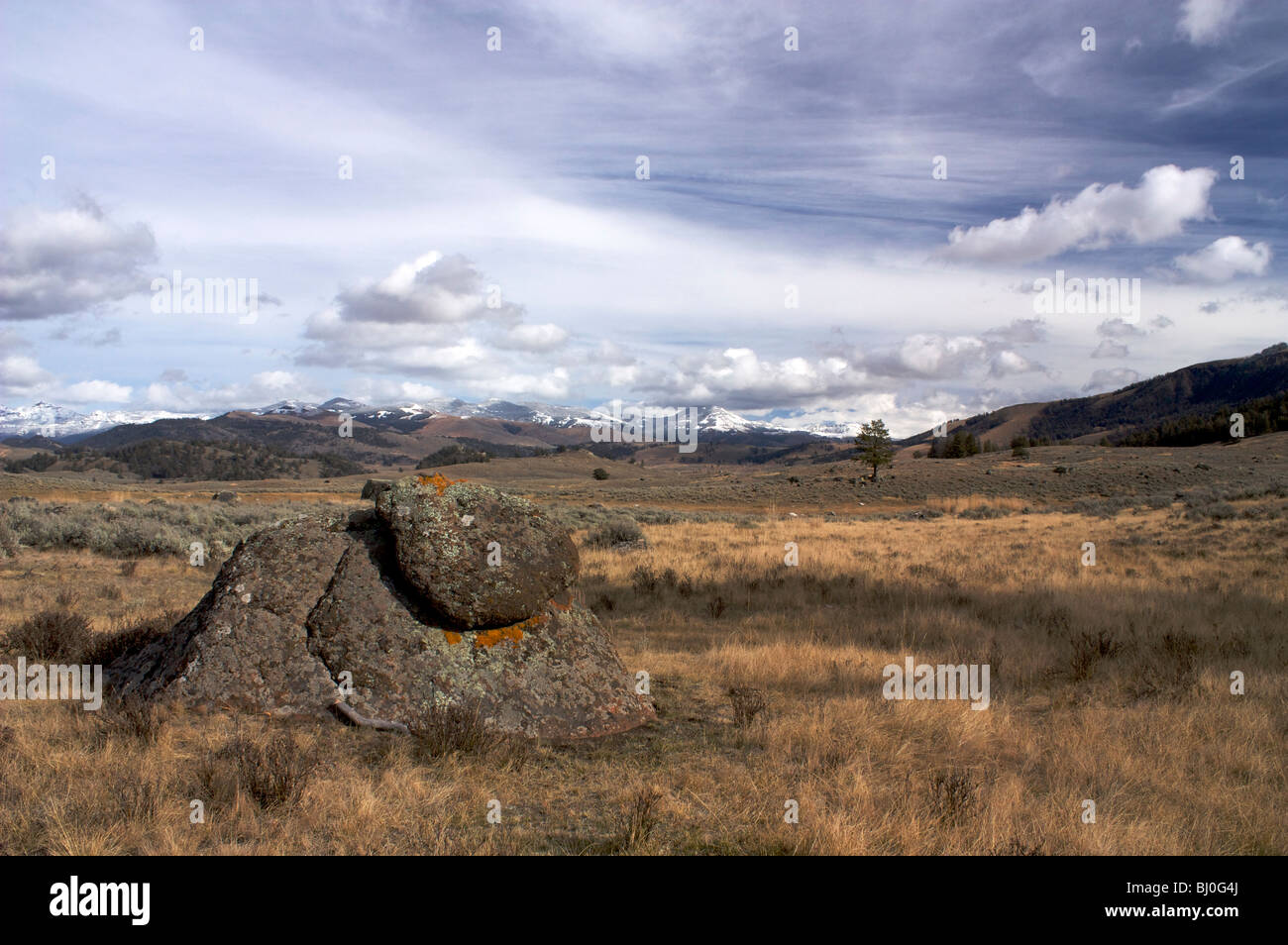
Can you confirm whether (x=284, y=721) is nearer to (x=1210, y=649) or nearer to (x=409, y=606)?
(x=409, y=606)

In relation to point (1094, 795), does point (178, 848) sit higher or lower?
higher

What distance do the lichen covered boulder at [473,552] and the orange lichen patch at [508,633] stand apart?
6 cm

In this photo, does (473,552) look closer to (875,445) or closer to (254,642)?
(254,642)

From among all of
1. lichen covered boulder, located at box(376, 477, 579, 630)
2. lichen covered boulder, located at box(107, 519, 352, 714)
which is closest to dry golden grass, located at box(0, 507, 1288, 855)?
lichen covered boulder, located at box(107, 519, 352, 714)

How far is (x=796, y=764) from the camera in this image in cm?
499

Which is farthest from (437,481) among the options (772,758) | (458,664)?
(772,758)

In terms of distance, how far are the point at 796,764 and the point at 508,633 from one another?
266 cm

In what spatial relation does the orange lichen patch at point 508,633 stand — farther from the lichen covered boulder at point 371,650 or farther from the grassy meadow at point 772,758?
the grassy meadow at point 772,758

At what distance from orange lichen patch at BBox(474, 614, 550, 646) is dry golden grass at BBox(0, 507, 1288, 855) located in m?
1.06

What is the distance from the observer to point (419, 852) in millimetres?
3635

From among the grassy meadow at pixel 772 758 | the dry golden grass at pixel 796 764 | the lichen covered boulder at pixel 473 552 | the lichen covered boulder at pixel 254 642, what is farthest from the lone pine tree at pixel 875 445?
the lichen covered boulder at pixel 254 642

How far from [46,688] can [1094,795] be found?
26.9ft
